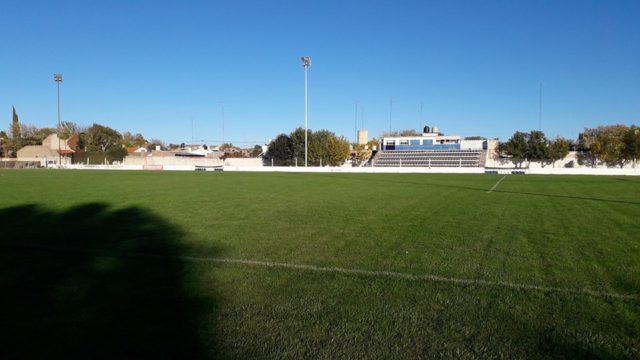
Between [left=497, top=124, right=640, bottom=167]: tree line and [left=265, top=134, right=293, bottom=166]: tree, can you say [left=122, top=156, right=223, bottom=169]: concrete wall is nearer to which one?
[left=265, top=134, right=293, bottom=166]: tree

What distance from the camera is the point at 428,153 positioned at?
220 feet

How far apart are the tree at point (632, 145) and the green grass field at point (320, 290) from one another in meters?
52.1

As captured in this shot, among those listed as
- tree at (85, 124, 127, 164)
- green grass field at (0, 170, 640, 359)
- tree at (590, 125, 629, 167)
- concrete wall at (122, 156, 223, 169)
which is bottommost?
green grass field at (0, 170, 640, 359)

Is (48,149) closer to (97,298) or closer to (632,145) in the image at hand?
(97,298)

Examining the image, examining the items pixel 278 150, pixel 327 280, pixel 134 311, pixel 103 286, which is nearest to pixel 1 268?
pixel 103 286

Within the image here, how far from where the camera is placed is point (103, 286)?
5137 mm

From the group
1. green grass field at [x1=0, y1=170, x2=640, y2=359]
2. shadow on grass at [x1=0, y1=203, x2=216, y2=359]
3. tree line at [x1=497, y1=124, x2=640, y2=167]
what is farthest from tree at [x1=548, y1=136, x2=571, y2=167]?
shadow on grass at [x1=0, y1=203, x2=216, y2=359]

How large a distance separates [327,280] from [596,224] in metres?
7.75

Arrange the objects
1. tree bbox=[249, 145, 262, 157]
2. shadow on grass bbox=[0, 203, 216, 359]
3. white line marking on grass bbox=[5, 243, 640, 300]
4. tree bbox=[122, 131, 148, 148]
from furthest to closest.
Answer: tree bbox=[122, 131, 148, 148], tree bbox=[249, 145, 262, 157], white line marking on grass bbox=[5, 243, 640, 300], shadow on grass bbox=[0, 203, 216, 359]

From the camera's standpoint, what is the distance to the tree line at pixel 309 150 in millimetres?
64125

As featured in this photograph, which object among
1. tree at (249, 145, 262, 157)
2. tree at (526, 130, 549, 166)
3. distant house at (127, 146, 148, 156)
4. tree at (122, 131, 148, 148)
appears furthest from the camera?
tree at (122, 131, 148, 148)

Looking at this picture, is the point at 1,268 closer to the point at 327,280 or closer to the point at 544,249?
the point at 327,280

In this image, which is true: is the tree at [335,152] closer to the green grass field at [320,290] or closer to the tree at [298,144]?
the tree at [298,144]

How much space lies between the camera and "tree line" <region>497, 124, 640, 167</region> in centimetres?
5356
